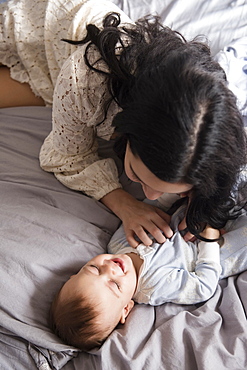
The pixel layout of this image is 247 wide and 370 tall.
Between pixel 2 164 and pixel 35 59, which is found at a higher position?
pixel 35 59

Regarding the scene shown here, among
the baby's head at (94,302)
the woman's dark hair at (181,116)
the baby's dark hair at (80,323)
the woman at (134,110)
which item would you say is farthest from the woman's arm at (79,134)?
the baby's dark hair at (80,323)

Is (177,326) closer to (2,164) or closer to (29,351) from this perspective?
(29,351)

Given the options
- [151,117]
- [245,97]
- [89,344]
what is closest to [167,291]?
[89,344]

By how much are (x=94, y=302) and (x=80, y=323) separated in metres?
0.06

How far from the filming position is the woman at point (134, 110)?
31.5 inches

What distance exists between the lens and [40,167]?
4.64 ft

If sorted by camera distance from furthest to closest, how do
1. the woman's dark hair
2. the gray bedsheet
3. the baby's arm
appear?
1. the baby's arm
2. the gray bedsheet
3. the woman's dark hair

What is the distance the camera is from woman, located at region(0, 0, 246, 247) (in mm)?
801

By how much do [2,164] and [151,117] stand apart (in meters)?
0.79

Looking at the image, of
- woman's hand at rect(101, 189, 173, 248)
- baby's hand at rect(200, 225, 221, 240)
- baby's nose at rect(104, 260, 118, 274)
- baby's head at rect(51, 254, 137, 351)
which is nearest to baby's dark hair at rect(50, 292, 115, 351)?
baby's head at rect(51, 254, 137, 351)

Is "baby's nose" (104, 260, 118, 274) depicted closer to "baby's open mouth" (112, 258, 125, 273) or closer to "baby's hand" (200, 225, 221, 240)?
"baby's open mouth" (112, 258, 125, 273)

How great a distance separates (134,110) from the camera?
2.75 feet

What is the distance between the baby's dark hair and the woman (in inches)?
10.1

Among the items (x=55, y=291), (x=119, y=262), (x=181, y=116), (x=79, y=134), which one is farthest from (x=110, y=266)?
(x=181, y=116)
